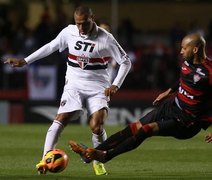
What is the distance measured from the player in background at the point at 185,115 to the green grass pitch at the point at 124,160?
19.8 inches

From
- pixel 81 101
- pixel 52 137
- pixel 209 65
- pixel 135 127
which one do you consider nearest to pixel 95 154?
pixel 135 127

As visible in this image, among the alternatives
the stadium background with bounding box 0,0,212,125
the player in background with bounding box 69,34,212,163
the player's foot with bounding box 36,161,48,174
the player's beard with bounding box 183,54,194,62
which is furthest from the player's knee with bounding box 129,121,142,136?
the stadium background with bounding box 0,0,212,125

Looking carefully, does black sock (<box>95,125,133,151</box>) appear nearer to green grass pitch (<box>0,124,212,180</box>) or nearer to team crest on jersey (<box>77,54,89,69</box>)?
green grass pitch (<box>0,124,212,180</box>)

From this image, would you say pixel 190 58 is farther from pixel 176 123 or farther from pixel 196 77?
pixel 176 123

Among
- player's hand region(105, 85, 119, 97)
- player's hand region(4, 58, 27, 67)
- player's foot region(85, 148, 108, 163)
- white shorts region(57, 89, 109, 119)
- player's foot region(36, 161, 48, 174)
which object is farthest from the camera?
white shorts region(57, 89, 109, 119)

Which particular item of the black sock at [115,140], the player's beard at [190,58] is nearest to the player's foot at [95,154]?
the black sock at [115,140]

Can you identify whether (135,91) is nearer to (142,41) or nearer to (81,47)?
(142,41)

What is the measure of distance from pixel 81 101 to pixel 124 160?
2.20 meters

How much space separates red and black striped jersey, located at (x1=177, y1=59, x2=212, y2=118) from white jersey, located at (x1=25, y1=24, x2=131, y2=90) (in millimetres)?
1145

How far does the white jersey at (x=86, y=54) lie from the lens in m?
10.9

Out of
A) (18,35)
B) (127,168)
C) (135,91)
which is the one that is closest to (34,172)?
(127,168)

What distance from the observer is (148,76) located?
71.2ft

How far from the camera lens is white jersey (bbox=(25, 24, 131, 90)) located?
1094cm

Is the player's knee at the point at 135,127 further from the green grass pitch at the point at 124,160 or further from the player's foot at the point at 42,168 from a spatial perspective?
the player's foot at the point at 42,168
